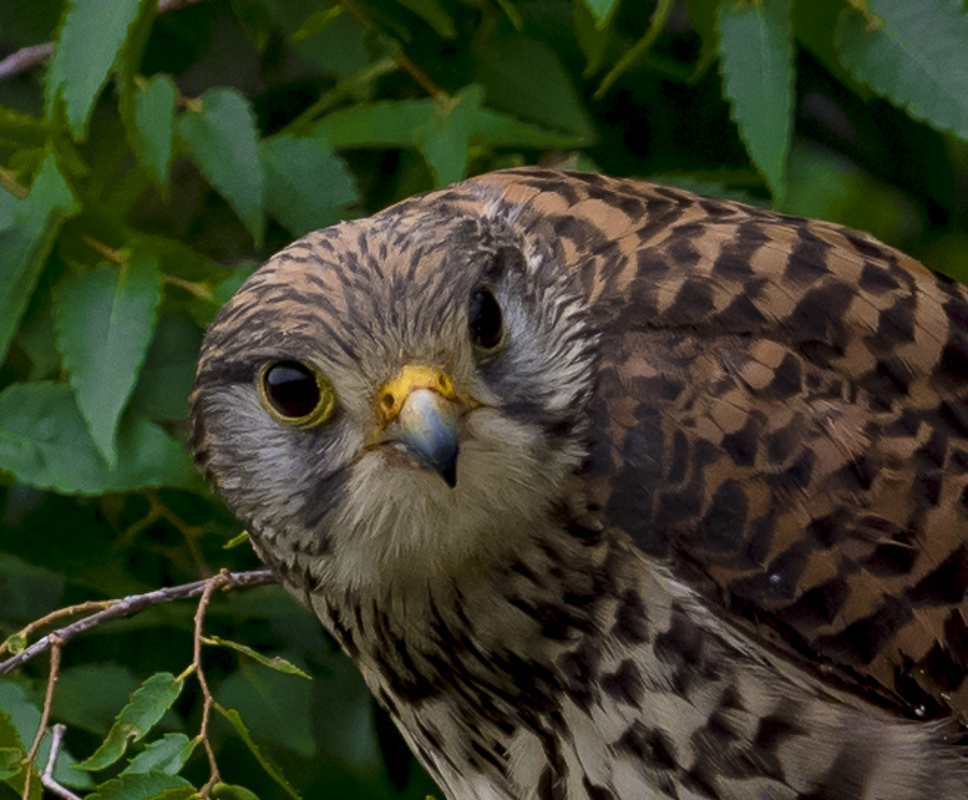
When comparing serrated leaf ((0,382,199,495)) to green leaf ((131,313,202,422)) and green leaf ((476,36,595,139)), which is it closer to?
green leaf ((131,313,202,422))

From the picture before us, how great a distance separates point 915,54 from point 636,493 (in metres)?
0.86

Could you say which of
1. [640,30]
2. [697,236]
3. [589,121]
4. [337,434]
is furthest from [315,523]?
[640,30]

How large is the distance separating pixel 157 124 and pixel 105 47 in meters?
0.20

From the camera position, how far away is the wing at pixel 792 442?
6.37ft

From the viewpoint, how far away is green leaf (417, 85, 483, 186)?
246cm

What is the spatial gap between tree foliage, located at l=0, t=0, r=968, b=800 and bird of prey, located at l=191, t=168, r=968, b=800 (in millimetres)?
259

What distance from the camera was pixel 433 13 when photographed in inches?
98.9

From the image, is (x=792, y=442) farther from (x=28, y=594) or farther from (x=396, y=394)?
(x=28, y=594)

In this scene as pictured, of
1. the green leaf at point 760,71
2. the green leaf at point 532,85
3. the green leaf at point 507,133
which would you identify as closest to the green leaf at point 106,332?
the green leaf at point 507,133

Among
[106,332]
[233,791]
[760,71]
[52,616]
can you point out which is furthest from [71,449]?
[760,71]

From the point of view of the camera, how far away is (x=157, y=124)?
2318mm

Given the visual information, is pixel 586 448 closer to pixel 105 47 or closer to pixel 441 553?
pixel 441 553

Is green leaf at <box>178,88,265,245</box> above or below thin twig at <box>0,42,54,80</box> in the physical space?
above

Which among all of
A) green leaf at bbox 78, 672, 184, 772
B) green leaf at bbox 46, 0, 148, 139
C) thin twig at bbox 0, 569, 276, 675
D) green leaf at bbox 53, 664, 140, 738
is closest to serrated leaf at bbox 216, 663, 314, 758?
green leaf at bbox 53, 664, 140, 738
